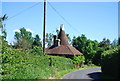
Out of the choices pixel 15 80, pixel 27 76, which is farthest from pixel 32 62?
pixel 15 80

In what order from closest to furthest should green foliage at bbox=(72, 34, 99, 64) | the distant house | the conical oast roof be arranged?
the distant house → the conical oast roof → green foliage at bbox=(72, 34, 99, 64)

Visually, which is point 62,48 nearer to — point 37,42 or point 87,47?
point 87,47

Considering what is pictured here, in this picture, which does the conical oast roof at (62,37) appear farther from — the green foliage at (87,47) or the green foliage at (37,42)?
the green foliage at (37,42)

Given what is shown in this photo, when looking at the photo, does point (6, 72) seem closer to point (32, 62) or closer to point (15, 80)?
point (15, 80)

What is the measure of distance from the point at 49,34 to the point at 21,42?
2714 centimetres

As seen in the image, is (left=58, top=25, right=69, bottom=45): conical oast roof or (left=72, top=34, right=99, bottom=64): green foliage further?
(left=72, top=34, right=99, bottom=64): green foliage

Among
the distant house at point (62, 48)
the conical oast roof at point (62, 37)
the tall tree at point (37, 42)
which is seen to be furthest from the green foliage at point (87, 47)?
the tall tree at point (37, 42)

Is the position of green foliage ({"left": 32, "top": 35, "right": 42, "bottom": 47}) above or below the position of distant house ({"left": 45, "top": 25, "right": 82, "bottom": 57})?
above

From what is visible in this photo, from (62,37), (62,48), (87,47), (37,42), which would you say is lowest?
(62,48)

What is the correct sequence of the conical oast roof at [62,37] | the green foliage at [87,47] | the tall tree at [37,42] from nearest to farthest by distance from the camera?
the conical oast roof at [62,37]
the green foliage at [87,47]
the tall tree at [37,42]

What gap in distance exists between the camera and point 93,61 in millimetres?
53969

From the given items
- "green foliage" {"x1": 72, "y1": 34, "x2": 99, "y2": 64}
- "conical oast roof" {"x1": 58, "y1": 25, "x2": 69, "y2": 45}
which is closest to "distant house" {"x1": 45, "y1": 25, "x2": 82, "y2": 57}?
"conical oast roof" {"x1": 58, "y1": 25, "x2": 69, "y2": 45}

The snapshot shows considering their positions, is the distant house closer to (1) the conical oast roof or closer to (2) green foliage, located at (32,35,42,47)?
(1) the conical oast roof

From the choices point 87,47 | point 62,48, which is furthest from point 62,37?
point 87,47
